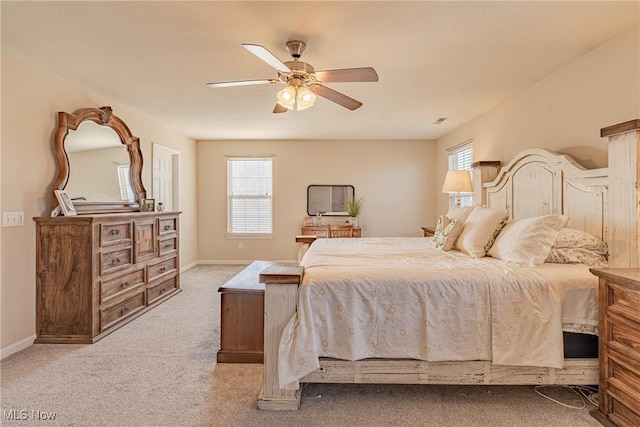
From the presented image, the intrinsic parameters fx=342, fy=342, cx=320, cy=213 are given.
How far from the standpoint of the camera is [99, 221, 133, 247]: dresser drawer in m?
3.13

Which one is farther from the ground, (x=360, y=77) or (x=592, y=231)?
(x=360, y=77)

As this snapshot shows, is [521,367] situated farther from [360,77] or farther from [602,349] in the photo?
[360,77]

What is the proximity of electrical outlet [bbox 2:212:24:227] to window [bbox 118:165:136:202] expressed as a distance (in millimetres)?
1268

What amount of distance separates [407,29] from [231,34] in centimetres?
120

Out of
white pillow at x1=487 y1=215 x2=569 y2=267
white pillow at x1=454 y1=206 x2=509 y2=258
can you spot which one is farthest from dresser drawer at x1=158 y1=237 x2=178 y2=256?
white pillow at x1=487 y1=215 x2=569 y2=267

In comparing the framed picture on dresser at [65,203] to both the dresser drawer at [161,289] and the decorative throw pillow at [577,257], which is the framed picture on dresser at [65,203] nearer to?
the dresser drawer at [161,289]

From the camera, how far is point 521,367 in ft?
6.51

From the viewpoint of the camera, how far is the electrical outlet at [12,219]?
2.66m

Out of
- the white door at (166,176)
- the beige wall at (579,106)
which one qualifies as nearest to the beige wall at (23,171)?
the white door at (166,176)

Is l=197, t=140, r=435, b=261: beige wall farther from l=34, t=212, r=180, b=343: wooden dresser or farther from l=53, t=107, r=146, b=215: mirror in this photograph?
l=34, t=212, r=180, b=343: wooden dresser

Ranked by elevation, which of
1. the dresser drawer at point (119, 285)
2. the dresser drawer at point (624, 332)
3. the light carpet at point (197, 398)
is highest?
the dresser drawer at point (624, 332)

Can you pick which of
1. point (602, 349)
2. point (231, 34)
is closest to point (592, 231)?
point (602, 349)

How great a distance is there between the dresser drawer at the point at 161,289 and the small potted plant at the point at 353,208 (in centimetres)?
316

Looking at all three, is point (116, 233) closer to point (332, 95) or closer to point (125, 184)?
point (125, 184)
